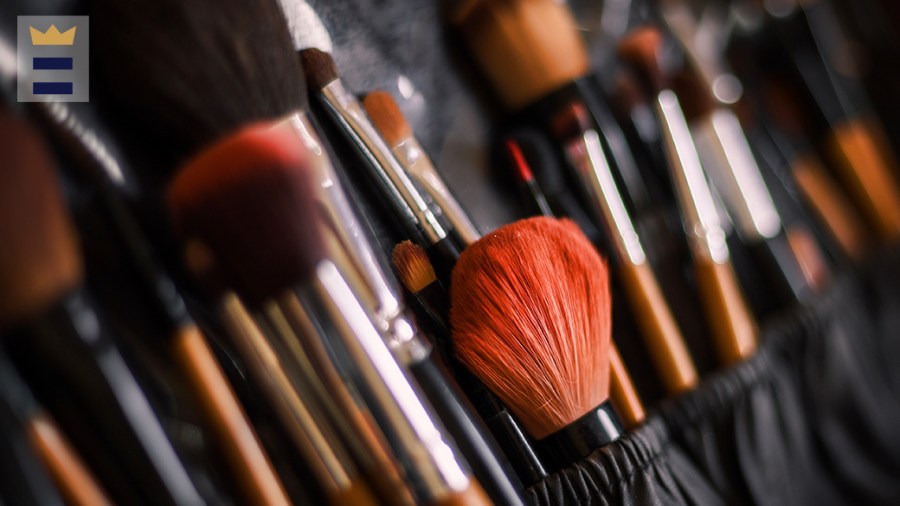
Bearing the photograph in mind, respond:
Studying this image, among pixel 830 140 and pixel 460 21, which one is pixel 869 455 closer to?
pixel 830 140

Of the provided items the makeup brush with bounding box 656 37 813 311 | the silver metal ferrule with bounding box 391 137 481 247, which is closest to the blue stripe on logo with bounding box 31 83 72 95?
the silver metal ferrule with bounding box 391 137 481 247

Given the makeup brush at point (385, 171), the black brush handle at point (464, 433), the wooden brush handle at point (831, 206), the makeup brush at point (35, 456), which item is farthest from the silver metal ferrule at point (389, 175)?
the wooden brush handle at point (831, 206)

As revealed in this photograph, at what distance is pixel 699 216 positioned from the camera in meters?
0.62

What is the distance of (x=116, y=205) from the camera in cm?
40

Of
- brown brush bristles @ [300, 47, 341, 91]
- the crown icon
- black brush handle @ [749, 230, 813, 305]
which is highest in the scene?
the crown icon

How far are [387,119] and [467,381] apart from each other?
0.67 feet

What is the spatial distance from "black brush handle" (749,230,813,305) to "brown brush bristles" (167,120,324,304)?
46 cm

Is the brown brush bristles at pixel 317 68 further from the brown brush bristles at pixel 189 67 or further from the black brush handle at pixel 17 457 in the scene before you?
the black brush handle at pixel 17 457

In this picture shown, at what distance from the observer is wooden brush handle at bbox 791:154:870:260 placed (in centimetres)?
73

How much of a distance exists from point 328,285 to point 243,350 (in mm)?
76

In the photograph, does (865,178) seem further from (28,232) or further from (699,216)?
(28,232)

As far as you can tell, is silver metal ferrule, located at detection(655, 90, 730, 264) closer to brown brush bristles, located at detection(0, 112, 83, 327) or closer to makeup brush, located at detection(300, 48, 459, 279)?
makeup brush, located at detection(300, 48, 459, 279)

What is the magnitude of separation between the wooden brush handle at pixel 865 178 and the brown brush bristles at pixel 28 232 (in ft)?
2.53

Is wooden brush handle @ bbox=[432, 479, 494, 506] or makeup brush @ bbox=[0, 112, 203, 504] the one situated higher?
makeup brush @ bbox=[0, 112, 203, 504]
